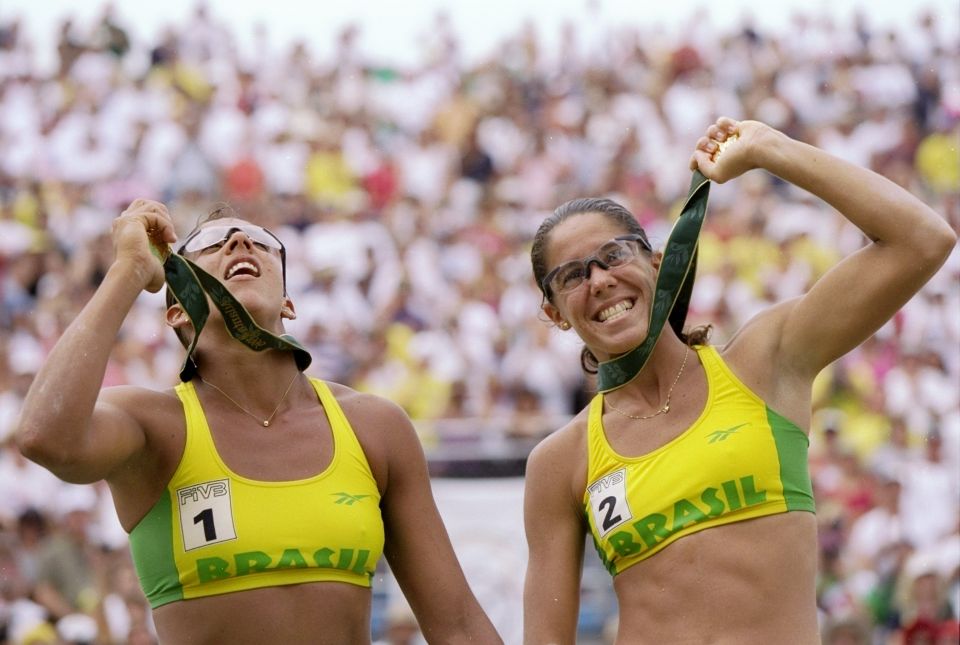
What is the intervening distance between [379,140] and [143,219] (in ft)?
40.4

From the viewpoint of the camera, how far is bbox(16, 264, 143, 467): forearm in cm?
382

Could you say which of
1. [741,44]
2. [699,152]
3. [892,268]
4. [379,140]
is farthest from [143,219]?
[741,44]

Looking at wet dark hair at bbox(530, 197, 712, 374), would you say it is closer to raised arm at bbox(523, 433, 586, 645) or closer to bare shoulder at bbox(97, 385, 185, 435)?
raised arm at bbox(523, 433, 586, 645)

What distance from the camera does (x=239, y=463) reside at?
168 inches

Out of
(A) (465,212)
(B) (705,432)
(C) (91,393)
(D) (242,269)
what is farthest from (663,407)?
(A) (465,212)

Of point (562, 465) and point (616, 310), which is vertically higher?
point (616, 310)

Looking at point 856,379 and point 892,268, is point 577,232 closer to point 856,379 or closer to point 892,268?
point 892,268

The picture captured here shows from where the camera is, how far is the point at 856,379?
40.0 feet

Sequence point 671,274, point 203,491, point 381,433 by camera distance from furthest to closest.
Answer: point 381,433
point 671,274
point 203,491

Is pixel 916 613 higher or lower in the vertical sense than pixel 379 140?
lower

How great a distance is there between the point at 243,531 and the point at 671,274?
1.33 m

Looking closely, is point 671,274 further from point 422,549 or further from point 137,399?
point 137,399

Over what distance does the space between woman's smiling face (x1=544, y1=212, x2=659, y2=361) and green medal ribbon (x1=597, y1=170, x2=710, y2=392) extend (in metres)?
0.03

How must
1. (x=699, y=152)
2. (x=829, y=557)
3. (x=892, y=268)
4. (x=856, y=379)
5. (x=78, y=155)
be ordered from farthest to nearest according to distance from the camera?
(x=78, y=155)
(x=856, y=379)
(x=829, y=557)
(x=699, y=152)
(x=892, y=268)
